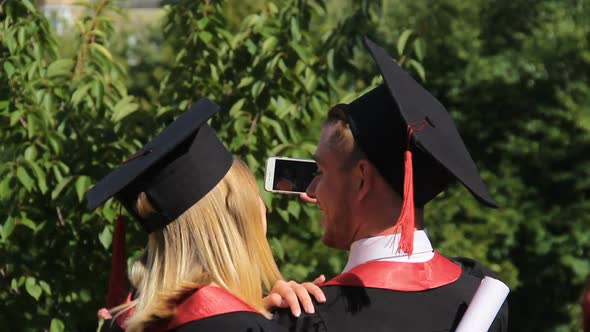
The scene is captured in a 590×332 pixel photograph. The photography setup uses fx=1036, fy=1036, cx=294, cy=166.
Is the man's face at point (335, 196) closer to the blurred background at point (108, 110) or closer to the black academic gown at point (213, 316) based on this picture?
the black academic gown at point (213, 316)

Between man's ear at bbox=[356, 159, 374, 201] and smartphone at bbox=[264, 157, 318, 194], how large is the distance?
0.29m

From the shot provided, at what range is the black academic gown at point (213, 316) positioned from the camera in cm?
222

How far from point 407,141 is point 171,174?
0.55 metres

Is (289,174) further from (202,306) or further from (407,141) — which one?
(202,306)

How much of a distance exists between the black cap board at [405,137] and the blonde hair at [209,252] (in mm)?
306

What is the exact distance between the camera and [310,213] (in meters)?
4.00

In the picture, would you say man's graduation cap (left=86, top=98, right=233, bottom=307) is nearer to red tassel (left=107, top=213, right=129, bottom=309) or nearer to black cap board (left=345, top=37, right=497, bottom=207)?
red tassel (left=107, top=213, right=129, bottom=309)

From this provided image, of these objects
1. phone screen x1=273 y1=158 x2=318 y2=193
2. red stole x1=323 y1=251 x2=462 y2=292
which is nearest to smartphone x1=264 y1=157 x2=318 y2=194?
phone screen x1=273 y1=158 x2=318 y2=193

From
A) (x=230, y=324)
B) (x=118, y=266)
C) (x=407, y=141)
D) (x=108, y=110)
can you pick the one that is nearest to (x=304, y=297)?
(x=230, y=324)

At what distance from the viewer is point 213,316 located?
2230 millimetres

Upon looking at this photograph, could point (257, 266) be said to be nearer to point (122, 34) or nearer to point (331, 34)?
point (331, 34)

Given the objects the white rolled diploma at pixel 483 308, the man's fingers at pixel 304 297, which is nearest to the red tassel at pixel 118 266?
the man's fingers at pixel 304 297

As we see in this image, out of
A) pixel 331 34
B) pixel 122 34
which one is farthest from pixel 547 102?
pixel 122 34

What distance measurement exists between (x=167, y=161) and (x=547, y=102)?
5245mm
